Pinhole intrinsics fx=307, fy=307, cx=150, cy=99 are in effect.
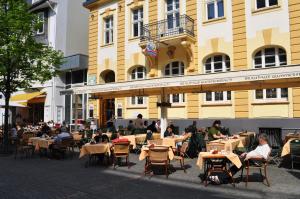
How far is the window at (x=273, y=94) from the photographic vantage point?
15.1 metres

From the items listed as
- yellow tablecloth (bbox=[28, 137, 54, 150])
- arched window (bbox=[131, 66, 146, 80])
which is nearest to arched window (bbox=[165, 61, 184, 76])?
arched window (bbox=[131, 66, 146, 80])

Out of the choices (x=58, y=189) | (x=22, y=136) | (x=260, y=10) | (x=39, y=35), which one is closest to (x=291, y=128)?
(x=260, y=10)

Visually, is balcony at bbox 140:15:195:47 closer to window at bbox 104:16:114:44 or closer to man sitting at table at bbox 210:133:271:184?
window at bbox 104:16:114:44

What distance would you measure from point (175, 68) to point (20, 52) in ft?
29.5

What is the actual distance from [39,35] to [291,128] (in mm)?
22672

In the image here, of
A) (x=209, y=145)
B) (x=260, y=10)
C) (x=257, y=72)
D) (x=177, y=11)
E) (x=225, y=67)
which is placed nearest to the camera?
(x=209, y=145)

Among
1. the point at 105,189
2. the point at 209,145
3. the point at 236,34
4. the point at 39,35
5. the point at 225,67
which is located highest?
the point at 39,35

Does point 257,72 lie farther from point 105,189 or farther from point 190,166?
point 105,189

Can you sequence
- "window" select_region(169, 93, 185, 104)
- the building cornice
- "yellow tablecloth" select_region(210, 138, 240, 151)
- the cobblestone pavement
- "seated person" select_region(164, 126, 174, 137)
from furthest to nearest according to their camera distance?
the building cornice
"window" select_region(169, 93, 185, 104)
"seated person" select_region(164, 126, 174, 137)
"yellow tablecloth" select_region(210, 138, 240, 151)
the cobblestone pavement

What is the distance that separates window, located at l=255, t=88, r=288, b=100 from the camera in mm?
15102

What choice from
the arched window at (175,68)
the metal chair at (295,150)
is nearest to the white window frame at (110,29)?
the arched window at (175,68)

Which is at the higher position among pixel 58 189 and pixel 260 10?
pixel 260 10

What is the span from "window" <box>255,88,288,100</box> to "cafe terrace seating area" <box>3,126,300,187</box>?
10.2 feet

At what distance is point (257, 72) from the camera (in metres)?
10.4
